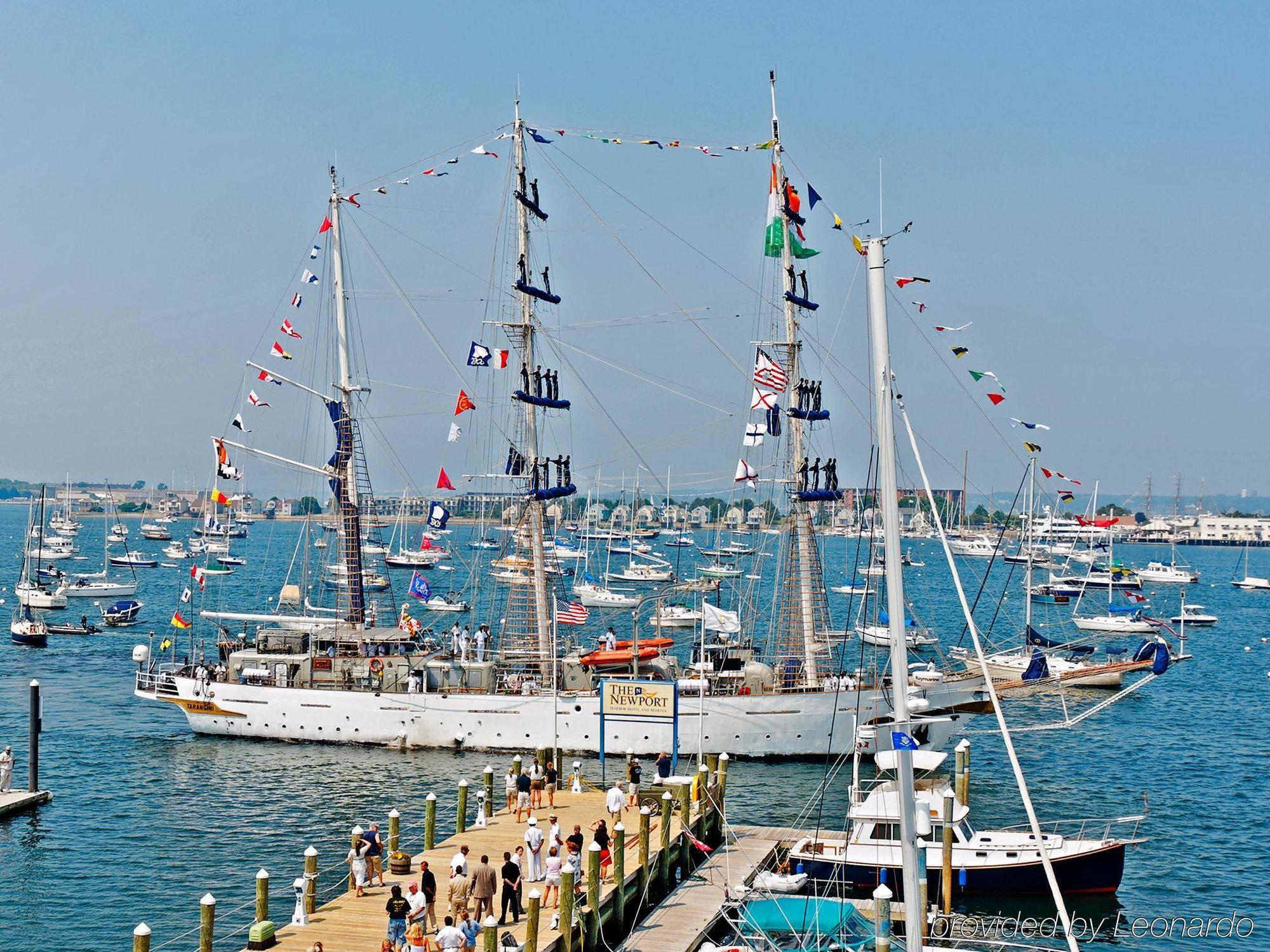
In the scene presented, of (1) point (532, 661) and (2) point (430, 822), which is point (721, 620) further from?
(2) point (430, 822)

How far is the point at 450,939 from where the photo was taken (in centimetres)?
2442

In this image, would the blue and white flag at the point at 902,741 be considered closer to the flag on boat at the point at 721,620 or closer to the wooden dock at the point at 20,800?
the wooden dock at the point at 20,800

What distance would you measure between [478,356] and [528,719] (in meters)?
14.5

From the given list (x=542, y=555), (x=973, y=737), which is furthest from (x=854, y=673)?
(x=542, y=555)

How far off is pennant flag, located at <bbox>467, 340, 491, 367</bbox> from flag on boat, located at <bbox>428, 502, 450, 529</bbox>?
6295mm

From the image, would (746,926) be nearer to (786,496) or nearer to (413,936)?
(413,936)

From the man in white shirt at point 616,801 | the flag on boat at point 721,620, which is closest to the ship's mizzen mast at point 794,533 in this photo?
the flag on boat at point 721,620

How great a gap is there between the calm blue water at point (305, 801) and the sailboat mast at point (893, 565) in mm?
13338

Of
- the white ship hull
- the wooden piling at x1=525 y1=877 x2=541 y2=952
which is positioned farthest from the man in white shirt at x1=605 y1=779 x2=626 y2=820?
the white ship hull

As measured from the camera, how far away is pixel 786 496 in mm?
54719

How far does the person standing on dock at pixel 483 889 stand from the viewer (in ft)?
88.9

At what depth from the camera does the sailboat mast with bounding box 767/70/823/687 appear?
5234 cm

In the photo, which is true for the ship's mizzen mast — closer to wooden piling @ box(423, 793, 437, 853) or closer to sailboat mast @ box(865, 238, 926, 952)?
wooden piling @ box(423, 793, 437, 853)

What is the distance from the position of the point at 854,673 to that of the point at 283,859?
91.8 ft
